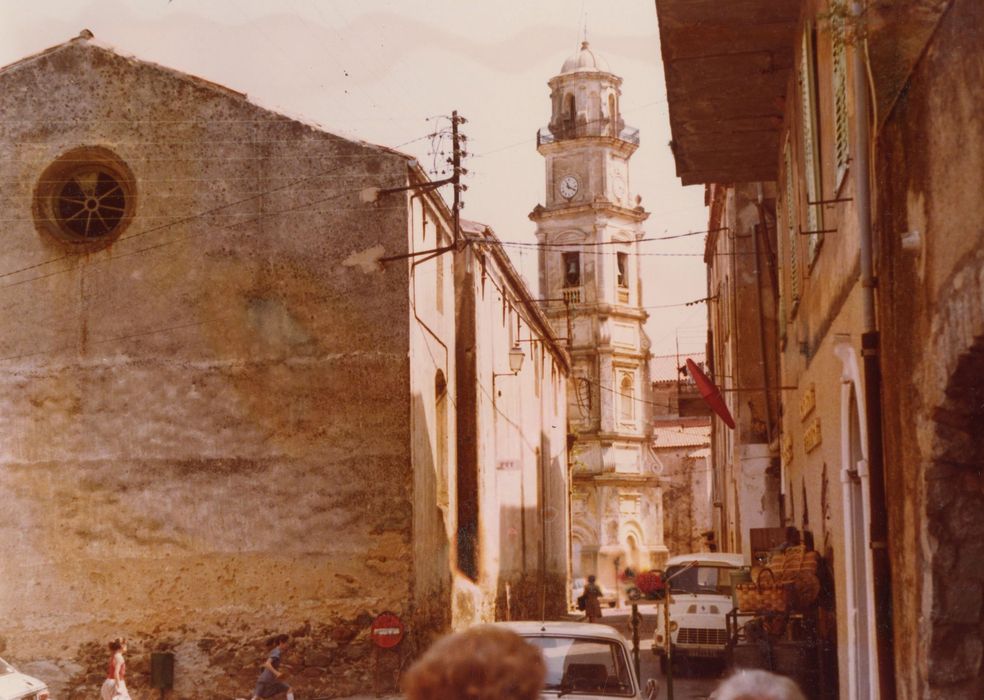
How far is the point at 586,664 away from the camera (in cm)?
1030

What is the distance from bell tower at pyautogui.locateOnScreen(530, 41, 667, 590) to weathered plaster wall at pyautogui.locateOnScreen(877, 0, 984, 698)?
5307 centimetres

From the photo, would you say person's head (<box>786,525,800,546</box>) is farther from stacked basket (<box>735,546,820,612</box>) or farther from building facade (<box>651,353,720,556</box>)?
building facade (<box>651,353,720,556</box>)

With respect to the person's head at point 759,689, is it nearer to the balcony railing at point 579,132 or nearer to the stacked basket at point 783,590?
the stacked basket at point 783,590

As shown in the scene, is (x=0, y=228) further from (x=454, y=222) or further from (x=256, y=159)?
(x=454, y=222)

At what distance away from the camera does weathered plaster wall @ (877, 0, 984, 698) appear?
243 inches

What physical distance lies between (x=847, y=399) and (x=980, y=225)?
15.8 ft

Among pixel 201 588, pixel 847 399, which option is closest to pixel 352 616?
pixel 201 588

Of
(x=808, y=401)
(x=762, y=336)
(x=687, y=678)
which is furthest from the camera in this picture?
(x=762, y=336)

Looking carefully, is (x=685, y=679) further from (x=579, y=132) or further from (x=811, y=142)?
(x=579, y=132)

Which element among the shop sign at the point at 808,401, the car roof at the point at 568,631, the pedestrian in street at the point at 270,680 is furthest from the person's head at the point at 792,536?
the pedestrian in street at the point at 270,680

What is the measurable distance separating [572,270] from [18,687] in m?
48.7

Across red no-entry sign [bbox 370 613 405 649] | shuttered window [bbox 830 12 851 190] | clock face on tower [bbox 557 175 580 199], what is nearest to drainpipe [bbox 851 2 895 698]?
shuttered window [bbox 830 12 851 190]

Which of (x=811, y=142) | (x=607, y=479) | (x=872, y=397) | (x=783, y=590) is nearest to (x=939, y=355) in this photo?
(x=872, y=397)

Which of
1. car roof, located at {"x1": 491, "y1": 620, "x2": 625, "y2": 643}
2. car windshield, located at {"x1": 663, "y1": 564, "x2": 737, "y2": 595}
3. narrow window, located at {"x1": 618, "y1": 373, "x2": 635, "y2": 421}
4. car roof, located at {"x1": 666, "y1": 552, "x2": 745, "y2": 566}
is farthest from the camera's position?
narrow window, located at {"x1": 618, "y1": 373, "x2": 635, "y2": 421}
